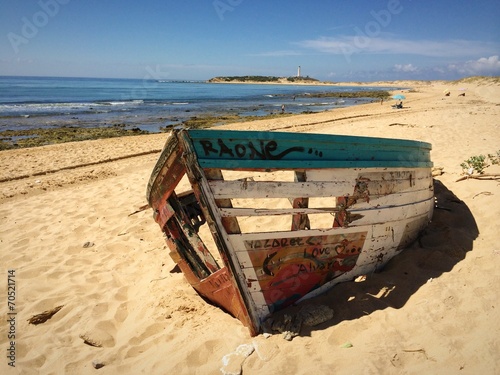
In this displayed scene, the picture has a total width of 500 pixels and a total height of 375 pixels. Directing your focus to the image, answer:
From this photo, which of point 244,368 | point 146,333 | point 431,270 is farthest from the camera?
point 431,270

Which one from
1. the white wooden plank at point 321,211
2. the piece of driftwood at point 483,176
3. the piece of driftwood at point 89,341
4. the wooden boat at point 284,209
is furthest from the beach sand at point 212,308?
the white wooden plank at point 321,211

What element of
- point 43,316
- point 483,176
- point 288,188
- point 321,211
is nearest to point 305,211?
point 321,211

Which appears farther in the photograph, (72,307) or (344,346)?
(72,307)

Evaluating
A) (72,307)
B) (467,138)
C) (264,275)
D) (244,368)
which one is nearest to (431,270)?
(264,275)

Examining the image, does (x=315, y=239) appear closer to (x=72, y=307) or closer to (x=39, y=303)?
(x=72, y=307)

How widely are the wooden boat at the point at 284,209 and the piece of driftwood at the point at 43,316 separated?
4.95 ft

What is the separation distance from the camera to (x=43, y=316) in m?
3.52

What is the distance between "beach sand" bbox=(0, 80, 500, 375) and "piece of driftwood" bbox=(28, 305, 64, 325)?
7 centimetres

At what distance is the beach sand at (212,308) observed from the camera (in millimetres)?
2559

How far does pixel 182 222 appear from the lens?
356 centimetres

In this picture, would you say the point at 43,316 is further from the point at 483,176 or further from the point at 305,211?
the point at 483,176

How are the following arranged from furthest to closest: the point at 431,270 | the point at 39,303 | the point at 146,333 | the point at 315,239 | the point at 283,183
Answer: the point at 39,303 → the point at 431,270 → the point at 146,333 → the point at 315,239 → the point at 283,183

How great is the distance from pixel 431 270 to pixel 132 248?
421 cm

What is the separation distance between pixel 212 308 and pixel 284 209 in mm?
1482
